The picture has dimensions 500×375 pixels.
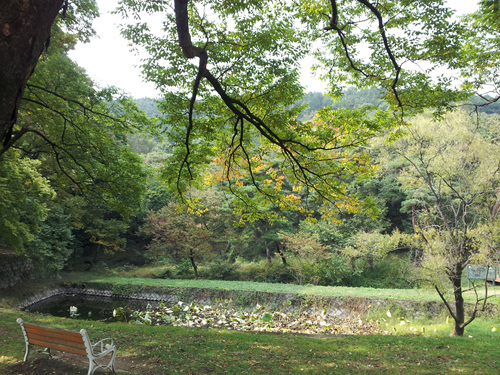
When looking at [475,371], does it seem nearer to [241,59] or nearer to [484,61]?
[484,61]

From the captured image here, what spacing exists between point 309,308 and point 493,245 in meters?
6.90

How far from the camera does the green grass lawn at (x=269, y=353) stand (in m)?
4.82

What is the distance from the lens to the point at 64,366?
15.7 feet

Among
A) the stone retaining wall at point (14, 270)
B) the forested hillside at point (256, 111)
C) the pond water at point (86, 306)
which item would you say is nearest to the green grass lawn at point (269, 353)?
the forested hillside at point (256, 111)

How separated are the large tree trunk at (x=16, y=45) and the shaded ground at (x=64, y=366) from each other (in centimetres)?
394

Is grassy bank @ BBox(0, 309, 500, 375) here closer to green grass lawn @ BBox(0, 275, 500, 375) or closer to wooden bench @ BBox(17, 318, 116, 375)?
green grass lawn @ BBox(0, 275, 500, 375)

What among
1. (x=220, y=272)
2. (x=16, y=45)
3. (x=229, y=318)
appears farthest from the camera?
(x=220, y=272)

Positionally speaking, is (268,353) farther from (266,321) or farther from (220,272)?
(220,272)

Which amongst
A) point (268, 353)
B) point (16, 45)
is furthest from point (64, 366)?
point (16, 45)

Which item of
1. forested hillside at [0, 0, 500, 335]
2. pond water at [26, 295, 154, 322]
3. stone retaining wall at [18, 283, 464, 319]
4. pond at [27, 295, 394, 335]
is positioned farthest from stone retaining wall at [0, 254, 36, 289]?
forested hillside at [0, 0, 500, 335]

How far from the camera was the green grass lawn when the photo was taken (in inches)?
190

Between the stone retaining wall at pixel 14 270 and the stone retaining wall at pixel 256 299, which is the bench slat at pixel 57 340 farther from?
the stone retaining wall at pixel 14 270

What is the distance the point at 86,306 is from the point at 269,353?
39.2 ft

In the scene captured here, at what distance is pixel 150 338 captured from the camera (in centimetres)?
636
